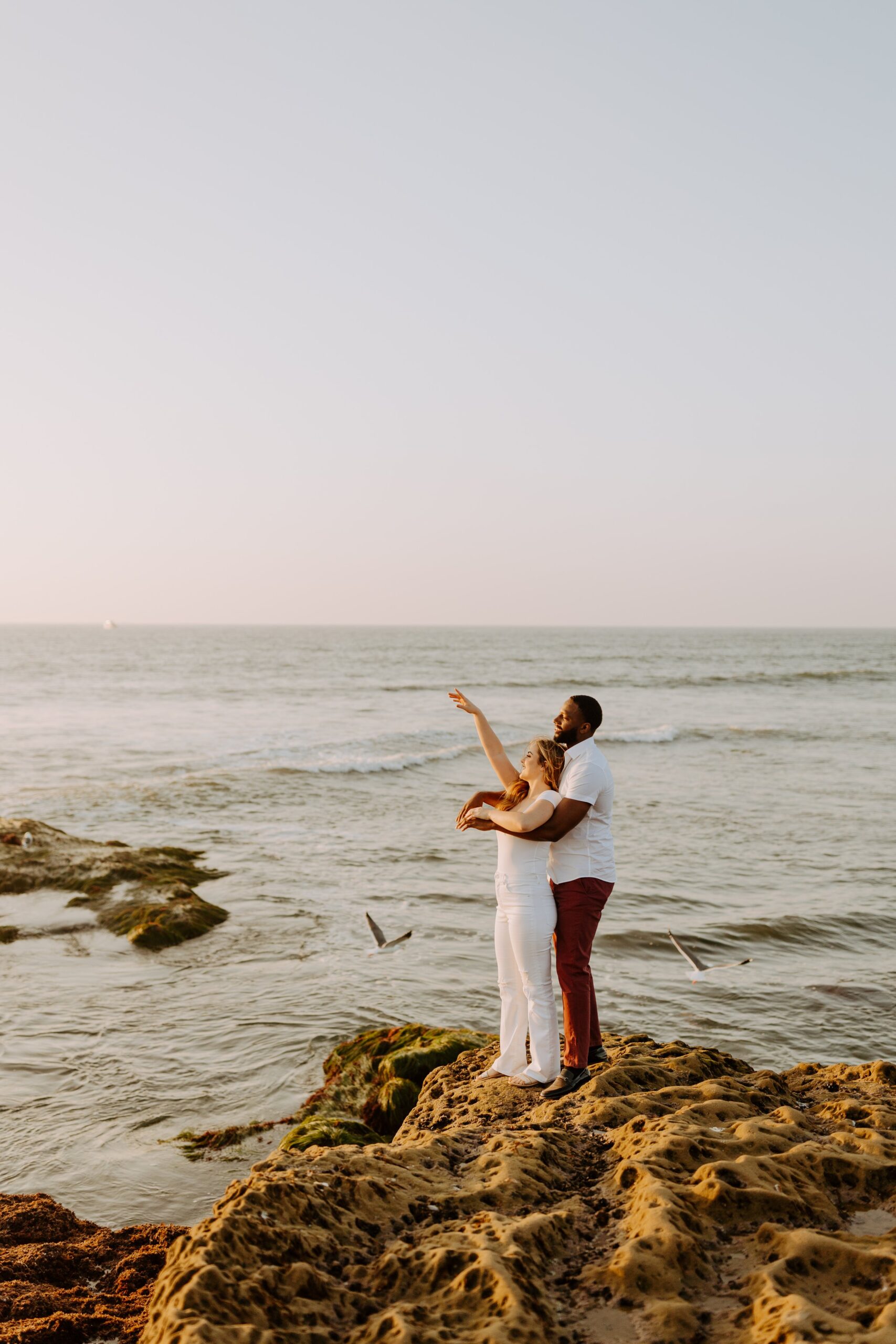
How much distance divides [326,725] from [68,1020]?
85.8ft

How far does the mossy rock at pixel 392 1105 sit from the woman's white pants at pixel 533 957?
4.11ft

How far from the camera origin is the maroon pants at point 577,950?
5.28m

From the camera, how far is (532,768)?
532cm

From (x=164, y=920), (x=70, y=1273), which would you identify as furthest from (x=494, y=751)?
(x=164, y=920)

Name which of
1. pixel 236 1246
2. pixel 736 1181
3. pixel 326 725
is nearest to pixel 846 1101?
pixel 736 1181

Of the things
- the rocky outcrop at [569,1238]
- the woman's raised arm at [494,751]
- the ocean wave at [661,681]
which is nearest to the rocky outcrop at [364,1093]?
the rocky outcrop at [569,1238]

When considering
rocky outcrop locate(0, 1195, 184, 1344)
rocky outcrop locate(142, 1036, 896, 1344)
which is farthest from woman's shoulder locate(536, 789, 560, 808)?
rocky outcrop locate(0, 1195, 184, 1344)

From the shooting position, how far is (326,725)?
3459cm

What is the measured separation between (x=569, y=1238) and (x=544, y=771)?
2.45 meters

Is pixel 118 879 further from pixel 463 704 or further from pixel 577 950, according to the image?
pixel 577 950

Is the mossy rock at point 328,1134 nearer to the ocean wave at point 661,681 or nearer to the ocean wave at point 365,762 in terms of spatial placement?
the ocean wave at point 365,762

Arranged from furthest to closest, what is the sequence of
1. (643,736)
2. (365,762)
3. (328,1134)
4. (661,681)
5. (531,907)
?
(661,681) < (643,736) < (365,762) < (328,1134) < (531,907)

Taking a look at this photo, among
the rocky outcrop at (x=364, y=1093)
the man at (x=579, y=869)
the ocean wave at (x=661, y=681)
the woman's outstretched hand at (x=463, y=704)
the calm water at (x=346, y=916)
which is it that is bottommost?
the calm water at (x=346, y=916)

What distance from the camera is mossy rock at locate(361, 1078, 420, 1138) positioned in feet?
20.6
